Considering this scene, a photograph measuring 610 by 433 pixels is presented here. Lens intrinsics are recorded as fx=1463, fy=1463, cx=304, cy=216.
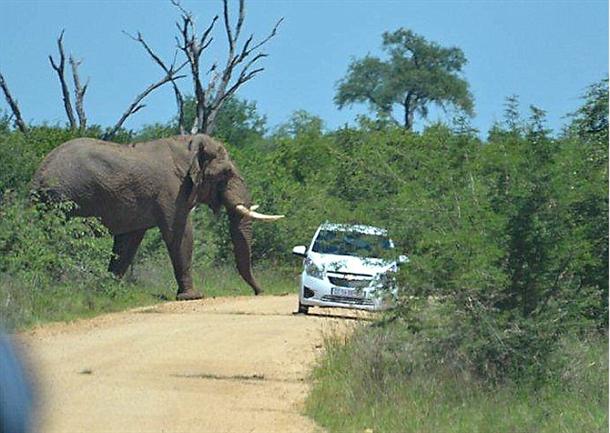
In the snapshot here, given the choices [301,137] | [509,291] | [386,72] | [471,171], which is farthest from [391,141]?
[386,72]

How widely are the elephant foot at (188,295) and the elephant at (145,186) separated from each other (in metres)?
0.02

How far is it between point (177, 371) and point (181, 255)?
38.7 feet

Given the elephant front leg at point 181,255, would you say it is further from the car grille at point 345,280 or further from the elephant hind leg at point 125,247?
the car grille at point 345,280

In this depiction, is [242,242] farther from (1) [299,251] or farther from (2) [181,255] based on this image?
(1) [299,251]

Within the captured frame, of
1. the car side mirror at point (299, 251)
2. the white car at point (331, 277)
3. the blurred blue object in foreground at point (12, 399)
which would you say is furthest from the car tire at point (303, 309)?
the blurred blue object in foreground at point (12, 399)

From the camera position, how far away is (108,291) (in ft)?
78.2

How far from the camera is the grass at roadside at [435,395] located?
40.1 ft

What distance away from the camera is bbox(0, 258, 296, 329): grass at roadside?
20344mm

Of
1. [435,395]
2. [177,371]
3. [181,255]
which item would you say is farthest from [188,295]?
[435,395]

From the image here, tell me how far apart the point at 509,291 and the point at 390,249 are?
1.52 m

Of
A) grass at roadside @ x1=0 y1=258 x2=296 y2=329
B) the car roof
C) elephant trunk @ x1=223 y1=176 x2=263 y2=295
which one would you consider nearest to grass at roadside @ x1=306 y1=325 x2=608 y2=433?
the car roof

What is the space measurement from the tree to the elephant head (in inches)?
1569

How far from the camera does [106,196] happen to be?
2628 cm

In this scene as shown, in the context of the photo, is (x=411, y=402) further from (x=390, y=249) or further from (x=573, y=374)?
(x=390, y=249)
